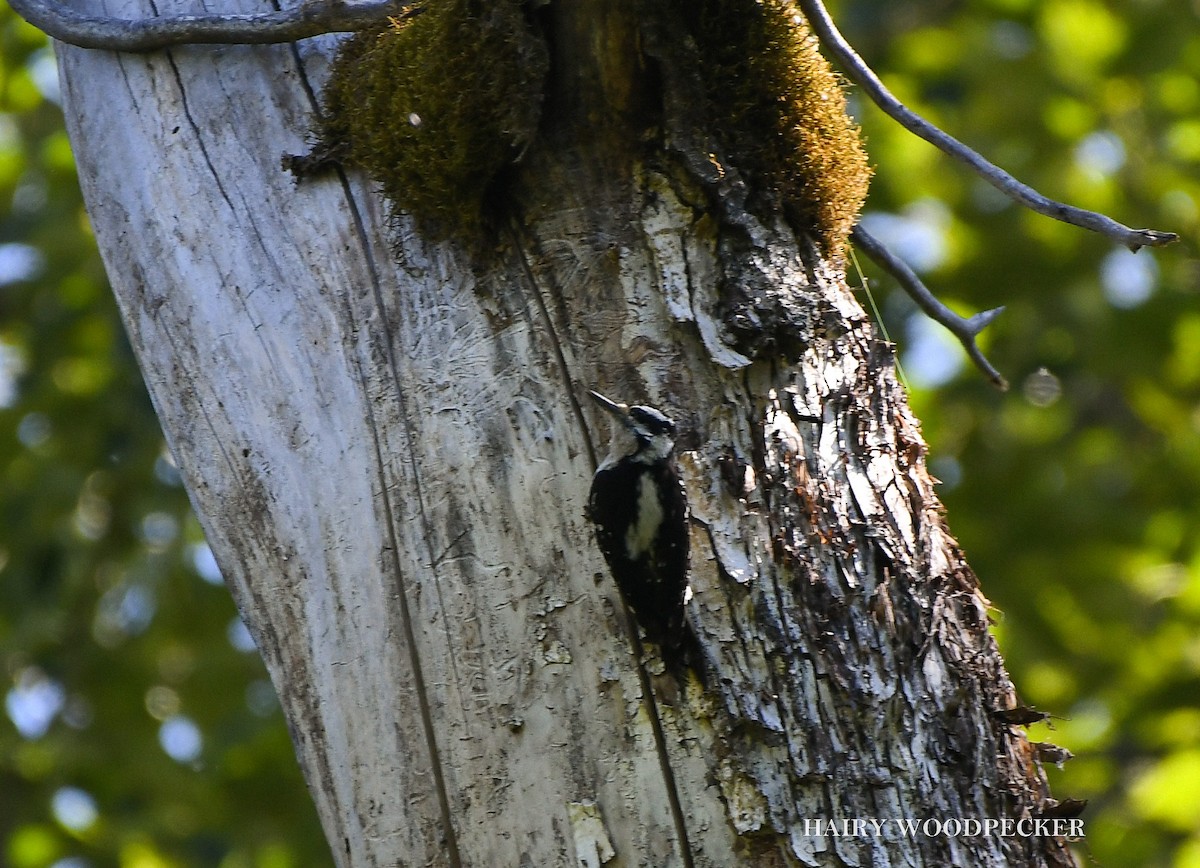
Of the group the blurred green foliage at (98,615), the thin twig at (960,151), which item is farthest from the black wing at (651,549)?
the blurred green foliage at (98,615)

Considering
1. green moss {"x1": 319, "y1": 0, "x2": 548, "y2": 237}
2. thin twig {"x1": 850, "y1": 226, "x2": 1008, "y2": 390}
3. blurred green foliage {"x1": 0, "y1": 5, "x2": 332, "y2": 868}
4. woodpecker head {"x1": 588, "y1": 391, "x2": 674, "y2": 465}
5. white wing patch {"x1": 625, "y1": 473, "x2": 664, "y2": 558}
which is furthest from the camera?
blurred green foliage {"x1": 0, "y1": 5, "x2": 332, "y2": 868}

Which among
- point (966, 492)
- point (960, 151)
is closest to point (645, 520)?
point (960, 151)

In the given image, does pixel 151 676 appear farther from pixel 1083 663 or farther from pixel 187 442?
pixel 1083 663

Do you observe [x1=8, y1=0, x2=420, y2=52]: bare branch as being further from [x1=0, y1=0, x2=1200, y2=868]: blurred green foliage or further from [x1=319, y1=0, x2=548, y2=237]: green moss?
[x1=0, y1=0, x2=1200, y2=868]: blurred green foliage

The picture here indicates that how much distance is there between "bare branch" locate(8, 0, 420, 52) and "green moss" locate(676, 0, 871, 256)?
0.62 m

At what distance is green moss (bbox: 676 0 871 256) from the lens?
7.71 ft

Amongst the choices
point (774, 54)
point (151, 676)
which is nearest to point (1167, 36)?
point (774, 54)

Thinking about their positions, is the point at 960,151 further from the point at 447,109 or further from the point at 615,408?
the point at 447,109

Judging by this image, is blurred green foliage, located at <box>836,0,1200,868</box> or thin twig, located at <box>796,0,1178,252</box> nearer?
thin twig, located at <box>796,0,1178,252</box>

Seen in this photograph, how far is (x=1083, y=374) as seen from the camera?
689 centimetres

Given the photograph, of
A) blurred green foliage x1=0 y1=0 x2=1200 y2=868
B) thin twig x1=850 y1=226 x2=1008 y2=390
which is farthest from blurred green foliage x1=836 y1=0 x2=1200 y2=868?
thin twig x1=850 y1=226 x2=1008 y2=390

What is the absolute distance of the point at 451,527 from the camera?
218cm

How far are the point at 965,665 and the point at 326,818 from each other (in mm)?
1221

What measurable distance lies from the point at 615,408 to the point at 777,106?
2.51 feet
